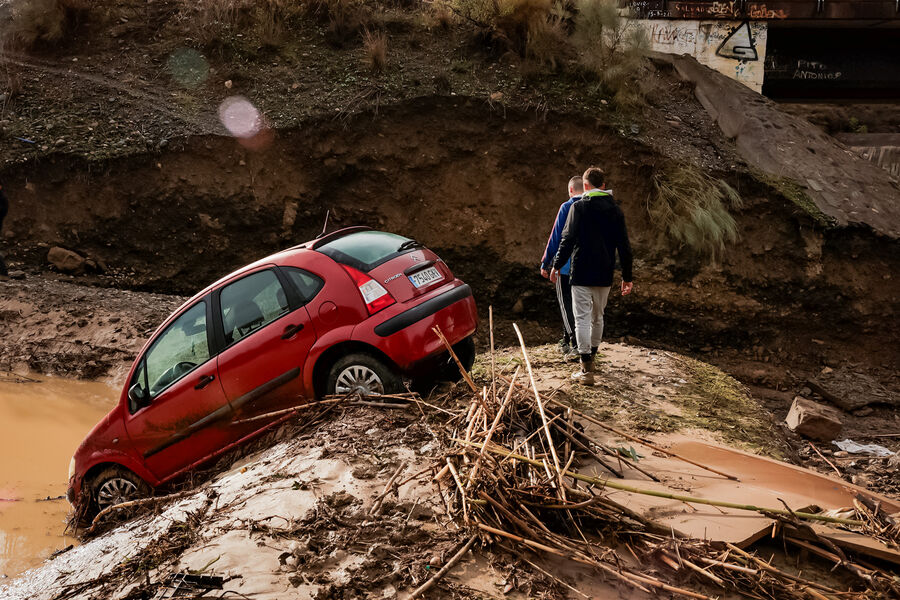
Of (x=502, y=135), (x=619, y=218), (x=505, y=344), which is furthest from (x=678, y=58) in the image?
(x=619, y=218)

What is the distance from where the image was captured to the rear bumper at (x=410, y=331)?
5277 millimetres

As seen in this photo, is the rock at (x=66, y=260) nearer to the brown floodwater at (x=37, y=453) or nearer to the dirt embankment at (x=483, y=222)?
the dirt embankment at (x=483, y=222)

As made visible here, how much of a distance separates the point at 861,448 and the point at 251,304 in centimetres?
753

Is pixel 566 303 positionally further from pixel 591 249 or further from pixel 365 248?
pixel 365 248

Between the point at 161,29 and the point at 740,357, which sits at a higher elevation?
the point at 161,29

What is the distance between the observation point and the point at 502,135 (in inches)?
551

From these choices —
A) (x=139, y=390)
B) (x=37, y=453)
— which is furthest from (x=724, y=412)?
(x=37, y=453)

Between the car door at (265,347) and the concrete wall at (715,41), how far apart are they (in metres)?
13.9

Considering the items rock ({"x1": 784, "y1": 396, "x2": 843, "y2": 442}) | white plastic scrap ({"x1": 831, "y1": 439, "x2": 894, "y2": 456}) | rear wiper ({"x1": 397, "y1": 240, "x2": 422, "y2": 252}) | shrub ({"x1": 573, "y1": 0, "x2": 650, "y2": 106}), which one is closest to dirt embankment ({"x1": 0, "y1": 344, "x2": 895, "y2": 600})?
rear wiper ({"x1": 397, "y1": 240, "x2": 422, "y2": 252})

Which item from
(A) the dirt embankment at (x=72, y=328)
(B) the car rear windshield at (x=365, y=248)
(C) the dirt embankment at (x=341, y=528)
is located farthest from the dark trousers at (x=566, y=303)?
(A) the dirt embankment at (x=72, y=328)

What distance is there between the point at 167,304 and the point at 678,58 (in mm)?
12474

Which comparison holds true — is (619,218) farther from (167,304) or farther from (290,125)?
(290,125)

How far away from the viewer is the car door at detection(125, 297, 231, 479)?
18.5ft

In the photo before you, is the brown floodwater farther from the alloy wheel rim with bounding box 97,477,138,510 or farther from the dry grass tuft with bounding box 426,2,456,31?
the dry grass tuft with bounding box 426,2,456,31
